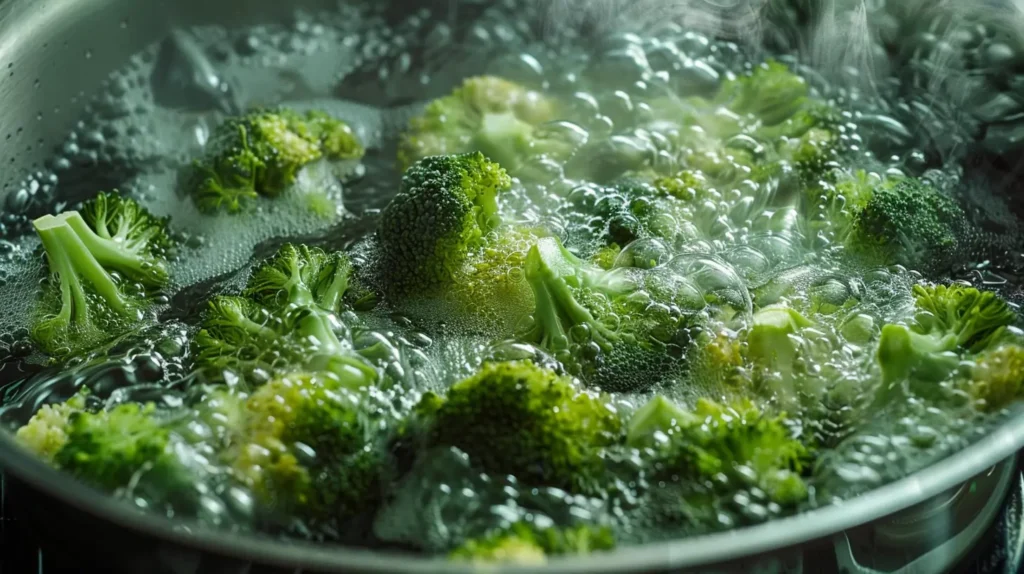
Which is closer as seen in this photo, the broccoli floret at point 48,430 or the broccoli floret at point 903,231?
the broccoli floret at point 48,430

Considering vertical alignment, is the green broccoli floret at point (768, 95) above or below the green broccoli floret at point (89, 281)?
above

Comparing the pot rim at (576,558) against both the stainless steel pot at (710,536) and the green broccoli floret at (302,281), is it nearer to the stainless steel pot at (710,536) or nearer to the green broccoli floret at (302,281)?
the stainless steel pot at (710,536)

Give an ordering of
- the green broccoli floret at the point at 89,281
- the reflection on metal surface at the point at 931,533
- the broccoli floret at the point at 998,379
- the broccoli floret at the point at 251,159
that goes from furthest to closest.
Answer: the broccoli floret at the point at 251,159
the green broccoli floret at the point at 89,281
the broccoli floret at the point at 998,379
the reflection on metal surface at the point at 931,533

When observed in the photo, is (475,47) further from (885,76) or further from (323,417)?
(323,417)

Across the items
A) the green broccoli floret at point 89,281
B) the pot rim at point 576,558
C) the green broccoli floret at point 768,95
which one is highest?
the pot rim at point 576,558

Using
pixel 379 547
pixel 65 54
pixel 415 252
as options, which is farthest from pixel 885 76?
pixel 65 54

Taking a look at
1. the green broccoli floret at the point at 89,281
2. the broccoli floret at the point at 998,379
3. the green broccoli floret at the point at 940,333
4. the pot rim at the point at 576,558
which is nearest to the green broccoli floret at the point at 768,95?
the green broccoli floret at the point at 940,333

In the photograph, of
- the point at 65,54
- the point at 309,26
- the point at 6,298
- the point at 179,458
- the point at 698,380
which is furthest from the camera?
the point at 309,26
